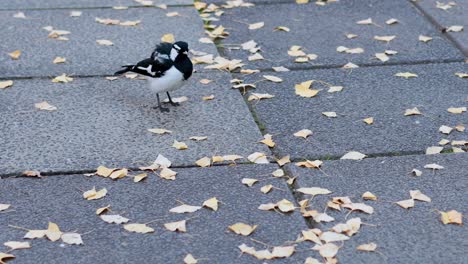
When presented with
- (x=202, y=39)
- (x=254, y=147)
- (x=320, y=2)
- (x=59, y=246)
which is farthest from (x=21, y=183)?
(x=320, y=2)

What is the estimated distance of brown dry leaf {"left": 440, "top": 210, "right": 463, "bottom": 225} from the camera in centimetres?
443

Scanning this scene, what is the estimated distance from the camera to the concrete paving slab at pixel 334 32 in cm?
680

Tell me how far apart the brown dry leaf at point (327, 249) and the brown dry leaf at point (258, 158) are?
3.36 feet

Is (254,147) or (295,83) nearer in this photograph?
(254,147)

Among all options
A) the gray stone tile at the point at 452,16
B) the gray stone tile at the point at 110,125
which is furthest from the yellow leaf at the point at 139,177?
the gray stone tile at the point at 452,16

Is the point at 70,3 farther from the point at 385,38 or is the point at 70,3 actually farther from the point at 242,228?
the point at 242,228

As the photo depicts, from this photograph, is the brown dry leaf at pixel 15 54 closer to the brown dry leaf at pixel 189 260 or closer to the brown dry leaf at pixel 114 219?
the brown dry leaf at pixel 114 219

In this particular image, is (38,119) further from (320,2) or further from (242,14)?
(320,2)

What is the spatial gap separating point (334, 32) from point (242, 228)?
3.39 meters

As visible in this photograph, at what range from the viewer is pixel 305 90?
6133 mm

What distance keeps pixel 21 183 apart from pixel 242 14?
354 centimetres

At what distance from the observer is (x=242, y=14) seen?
306 inches

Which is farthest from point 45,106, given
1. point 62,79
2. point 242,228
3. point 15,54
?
point 242,228

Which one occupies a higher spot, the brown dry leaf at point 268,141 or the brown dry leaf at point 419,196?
A: the brown dry leaf at point 419,196
